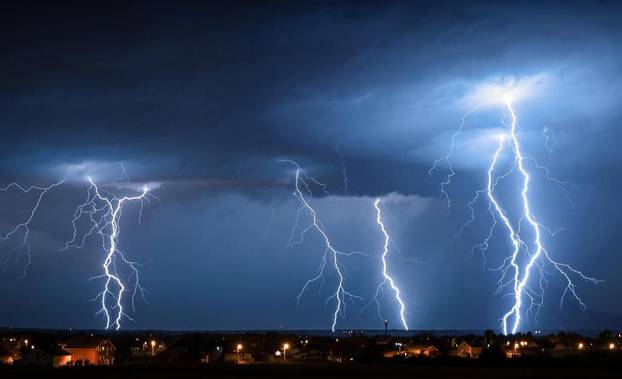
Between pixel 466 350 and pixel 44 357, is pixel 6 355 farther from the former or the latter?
pixel 466 350

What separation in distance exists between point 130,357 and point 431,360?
2359 cm

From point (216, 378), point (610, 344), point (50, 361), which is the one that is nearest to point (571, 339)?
point (610, 344)

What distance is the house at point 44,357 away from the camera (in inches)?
2038

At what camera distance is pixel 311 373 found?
3919cm

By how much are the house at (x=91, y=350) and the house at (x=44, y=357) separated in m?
3.41

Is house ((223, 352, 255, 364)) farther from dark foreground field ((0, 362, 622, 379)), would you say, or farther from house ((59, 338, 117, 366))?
dark foreground field ((0, 362, 622, 379))

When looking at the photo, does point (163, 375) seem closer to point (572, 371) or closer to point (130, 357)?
point (572, 371)

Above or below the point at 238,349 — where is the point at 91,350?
above

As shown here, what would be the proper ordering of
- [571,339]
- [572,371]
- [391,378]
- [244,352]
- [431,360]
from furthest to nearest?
[571,339]
[244,352]
[431,360]
[572,371]
[391,378]

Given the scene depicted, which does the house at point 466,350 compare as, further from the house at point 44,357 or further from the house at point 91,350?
the house at point 44,357

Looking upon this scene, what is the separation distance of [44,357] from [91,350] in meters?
7.73

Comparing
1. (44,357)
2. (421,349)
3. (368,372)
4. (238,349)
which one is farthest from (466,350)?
(44,357)

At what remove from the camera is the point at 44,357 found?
5256cm

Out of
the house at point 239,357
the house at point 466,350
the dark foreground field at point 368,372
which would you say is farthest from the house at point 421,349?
→ the dark foreground field at point 368,372
